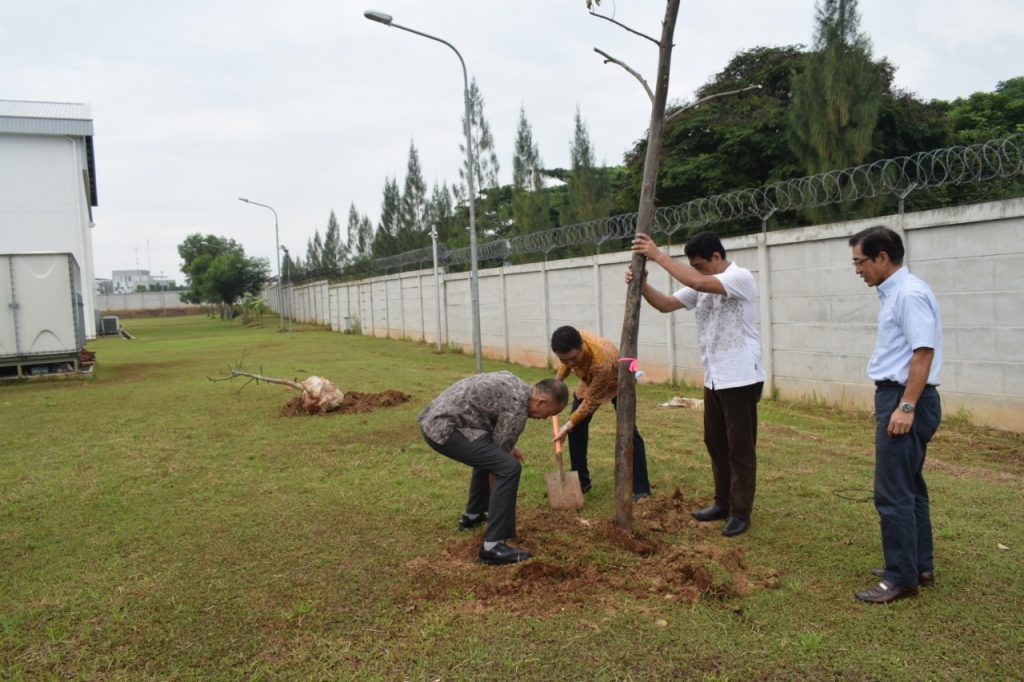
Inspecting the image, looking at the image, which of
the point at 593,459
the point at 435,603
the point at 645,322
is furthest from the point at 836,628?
the point at 645,322

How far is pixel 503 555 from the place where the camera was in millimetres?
4043

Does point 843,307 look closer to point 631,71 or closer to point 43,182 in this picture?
point 631,71

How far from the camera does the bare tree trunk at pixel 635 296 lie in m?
4.19

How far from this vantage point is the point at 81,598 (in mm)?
3855

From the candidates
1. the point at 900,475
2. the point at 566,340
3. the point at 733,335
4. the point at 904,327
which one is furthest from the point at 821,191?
the point at 900,475

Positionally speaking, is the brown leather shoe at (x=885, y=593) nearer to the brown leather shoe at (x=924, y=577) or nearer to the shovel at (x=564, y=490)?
the brown leather shoe at (x=924, y=577)

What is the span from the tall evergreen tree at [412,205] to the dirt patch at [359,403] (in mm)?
32890

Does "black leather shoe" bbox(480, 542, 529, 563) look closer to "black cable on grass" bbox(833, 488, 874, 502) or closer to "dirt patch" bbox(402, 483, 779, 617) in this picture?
"dirt patch" bbox(402, 483, 779, 617)

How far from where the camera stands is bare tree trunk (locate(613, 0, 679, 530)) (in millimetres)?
4188

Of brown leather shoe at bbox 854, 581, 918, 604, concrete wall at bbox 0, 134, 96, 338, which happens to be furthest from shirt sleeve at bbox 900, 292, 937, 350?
concrete wall at bbox 0, 134, 96, 338

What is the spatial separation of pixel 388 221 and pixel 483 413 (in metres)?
42.9

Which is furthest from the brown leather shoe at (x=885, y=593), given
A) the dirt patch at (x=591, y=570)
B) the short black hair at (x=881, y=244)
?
the short black hair at (x=881, y=244)

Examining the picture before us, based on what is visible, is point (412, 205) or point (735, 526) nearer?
point (735, 526)

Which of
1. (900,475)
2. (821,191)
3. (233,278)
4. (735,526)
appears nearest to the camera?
(900,475)
